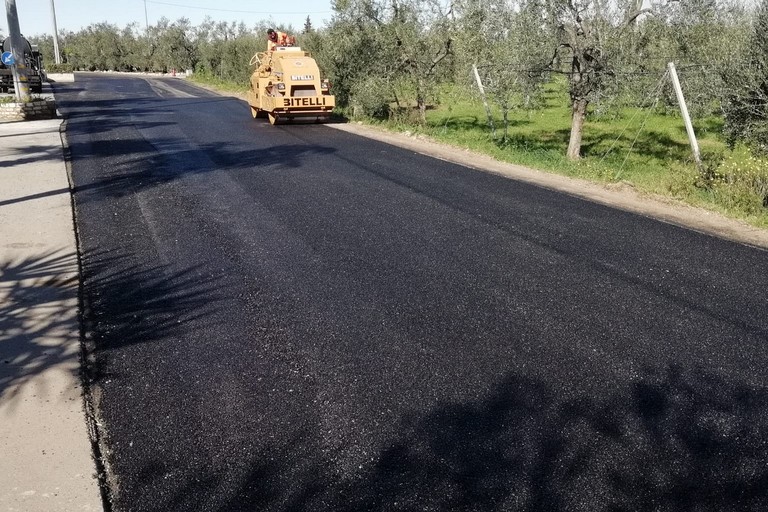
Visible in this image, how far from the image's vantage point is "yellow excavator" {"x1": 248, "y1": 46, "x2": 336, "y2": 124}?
19.3m

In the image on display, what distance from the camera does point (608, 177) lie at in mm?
11586

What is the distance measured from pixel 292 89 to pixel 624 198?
482 inches

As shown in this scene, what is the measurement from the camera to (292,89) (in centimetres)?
1948

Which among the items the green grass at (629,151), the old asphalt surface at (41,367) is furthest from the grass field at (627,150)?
the old asphalt surface at (41,367)

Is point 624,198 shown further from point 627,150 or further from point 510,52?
point 627,150

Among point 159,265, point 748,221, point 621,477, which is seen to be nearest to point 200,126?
point 159,265

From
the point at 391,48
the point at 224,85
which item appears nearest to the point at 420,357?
the point at 391,48

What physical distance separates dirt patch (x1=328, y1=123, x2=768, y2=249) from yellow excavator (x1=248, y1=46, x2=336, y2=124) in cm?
469

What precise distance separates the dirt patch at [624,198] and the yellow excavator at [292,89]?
469 cm

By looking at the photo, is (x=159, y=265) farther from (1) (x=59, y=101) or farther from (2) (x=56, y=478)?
(1) (x=59, y=101)

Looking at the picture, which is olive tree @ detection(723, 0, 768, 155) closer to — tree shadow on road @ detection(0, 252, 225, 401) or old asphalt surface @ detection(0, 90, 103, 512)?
tree shadow on road @ detection(0, 252, 225, 401)

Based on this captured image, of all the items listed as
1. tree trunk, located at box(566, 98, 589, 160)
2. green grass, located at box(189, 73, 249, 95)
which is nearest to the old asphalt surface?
tree trunk, located at box(566, 98, 589, 160)

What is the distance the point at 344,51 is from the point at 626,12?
11453 millimetres

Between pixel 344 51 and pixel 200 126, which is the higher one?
pixel 344 51
